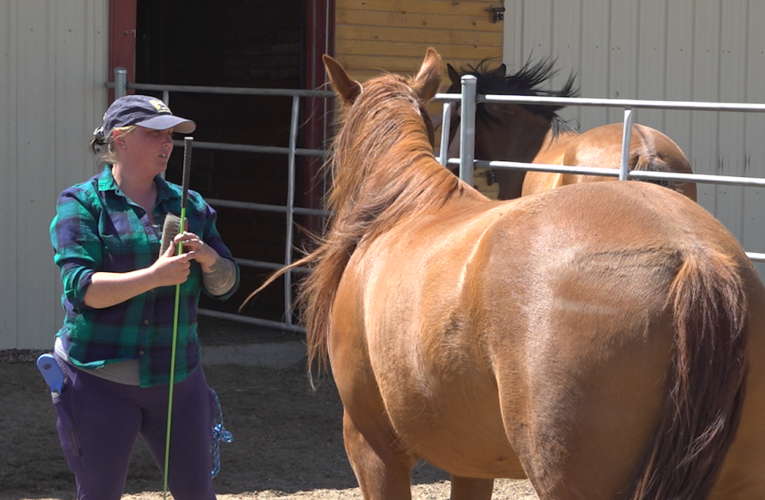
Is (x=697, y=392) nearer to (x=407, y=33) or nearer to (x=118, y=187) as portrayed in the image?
(x=118, y=187)

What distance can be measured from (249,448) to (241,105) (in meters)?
4.43

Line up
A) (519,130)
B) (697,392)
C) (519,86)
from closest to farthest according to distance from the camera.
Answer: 1. (697,392)
2. (519,86)
3. (519,130)

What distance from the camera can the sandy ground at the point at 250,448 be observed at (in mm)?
4281

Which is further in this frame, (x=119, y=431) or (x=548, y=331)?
(x=119, y=431)

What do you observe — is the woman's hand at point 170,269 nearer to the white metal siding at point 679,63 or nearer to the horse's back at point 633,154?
the horse's back at point 633,154

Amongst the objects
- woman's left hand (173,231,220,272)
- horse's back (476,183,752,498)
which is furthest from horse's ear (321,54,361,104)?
horse's back (476,183,752,498)

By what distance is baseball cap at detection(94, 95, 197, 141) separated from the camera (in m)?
2.60

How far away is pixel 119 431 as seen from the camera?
2.62 meters

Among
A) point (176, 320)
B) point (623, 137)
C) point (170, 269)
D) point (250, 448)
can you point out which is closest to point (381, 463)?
point (176, 320)

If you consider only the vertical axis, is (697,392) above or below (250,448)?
above

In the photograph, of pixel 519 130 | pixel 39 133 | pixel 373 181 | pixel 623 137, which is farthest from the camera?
pixel 519 130

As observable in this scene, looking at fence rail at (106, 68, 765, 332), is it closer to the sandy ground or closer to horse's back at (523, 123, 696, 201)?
horse's back at (523, 123, 696, 201)

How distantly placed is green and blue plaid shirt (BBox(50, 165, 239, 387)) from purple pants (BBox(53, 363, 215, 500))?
0.21 ft

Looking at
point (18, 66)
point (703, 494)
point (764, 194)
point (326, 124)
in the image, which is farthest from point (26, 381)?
point (764, 194)
